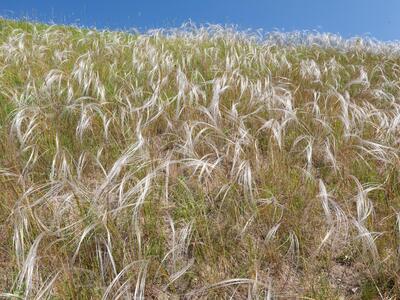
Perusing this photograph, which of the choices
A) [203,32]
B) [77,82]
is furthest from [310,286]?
[203,32]

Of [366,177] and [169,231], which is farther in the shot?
[366,177]

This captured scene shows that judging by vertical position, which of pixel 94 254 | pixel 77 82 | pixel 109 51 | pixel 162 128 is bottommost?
pixel 94 254

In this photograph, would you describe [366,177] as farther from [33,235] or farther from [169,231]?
[33,235]

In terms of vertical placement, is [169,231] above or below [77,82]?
below

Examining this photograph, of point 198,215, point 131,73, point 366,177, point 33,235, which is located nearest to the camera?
point 33,235

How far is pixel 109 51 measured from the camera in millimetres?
6980

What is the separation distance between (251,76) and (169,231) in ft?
12.0

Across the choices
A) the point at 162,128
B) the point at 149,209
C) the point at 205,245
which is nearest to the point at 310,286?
the point at 205,245

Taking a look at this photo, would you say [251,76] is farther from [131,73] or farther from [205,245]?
[205,245]

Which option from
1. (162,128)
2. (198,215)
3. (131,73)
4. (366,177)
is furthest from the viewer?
(131,73)

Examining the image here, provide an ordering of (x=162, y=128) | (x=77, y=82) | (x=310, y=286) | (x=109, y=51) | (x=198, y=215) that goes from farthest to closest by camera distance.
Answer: (x=109, y=51), (x=77, y=82), (x=162, y=128), (x=198, y=215), (x=310, y=286)

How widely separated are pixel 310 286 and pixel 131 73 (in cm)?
405

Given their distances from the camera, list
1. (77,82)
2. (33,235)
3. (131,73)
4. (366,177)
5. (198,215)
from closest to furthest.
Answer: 1. (33,235)
2. (198,215)
3. (366,177)
4. (77,82)
5. (131,73)

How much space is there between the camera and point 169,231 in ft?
9.12
